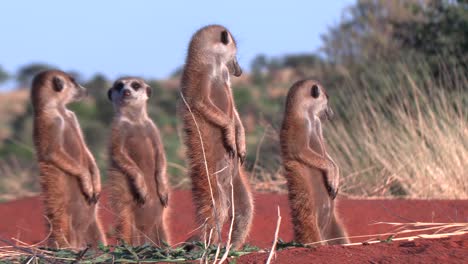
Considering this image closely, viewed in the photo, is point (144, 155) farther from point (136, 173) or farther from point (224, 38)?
point (224, 38)

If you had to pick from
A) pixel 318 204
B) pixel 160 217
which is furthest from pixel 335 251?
pixel 160 217

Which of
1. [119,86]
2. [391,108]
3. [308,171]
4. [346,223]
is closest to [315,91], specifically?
[308,171]

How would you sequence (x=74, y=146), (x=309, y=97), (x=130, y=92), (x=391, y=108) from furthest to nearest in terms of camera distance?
(x=391, y=108) < (x=130, y=92) < (x=74, y=146) < (x=309, y=97)

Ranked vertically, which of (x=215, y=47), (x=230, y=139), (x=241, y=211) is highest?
(x=215, y=47)

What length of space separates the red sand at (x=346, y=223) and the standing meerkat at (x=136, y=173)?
212mm

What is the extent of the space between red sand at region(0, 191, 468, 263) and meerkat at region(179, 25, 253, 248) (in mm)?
801

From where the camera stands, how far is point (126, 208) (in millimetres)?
7043

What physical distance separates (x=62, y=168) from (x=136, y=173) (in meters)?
0.56

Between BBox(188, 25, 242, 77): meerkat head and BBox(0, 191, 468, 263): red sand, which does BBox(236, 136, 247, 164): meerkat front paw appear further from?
BBox(0, 191, 468, 263): red sand

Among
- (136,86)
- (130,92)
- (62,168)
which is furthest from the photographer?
(136,86)

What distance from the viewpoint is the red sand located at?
14.3 ft

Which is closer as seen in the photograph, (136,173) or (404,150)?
(136,173)

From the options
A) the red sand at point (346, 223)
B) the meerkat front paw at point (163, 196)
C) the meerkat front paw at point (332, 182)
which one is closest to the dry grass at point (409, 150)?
the red sand at point (346, 223)

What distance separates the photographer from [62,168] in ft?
22.9
